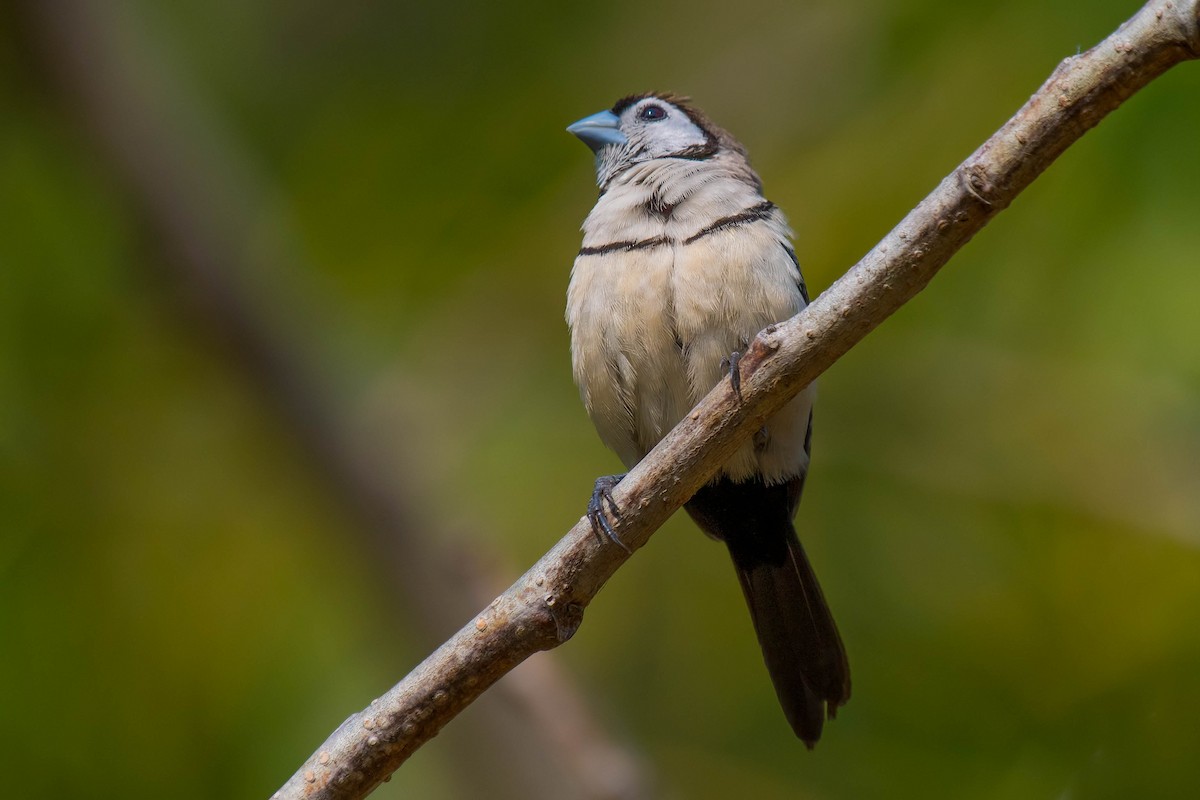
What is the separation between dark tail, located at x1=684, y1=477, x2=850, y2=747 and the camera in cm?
371

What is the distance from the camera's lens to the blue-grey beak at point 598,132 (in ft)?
14.6

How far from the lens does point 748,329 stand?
3.35 meters

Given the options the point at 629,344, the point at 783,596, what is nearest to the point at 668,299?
the point at 629,344

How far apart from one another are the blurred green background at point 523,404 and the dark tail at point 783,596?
94cm

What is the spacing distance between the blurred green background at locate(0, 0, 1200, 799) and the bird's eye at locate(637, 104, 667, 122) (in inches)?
33.0

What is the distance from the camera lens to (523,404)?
223 inches

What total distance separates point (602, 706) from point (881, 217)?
2262 mm

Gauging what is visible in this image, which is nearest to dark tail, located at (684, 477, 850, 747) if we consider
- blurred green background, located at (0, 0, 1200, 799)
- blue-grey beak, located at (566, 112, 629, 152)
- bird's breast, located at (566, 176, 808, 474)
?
bird's breast, located at (566, 176, 808, 474)

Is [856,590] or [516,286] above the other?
[516,286]

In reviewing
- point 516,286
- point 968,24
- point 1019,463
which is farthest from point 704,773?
point 968,24

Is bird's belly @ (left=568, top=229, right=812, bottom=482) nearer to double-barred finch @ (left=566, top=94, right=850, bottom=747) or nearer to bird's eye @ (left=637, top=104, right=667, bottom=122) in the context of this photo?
double-barred finch @ (left=566, top=94, right=850, bottom=747)

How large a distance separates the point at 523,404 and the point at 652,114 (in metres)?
1.64

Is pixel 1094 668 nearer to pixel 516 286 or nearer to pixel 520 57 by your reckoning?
pixel 516 286

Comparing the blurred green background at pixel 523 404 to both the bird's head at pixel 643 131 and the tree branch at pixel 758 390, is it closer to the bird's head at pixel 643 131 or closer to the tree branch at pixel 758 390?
the bird's head at pixel 643 131
